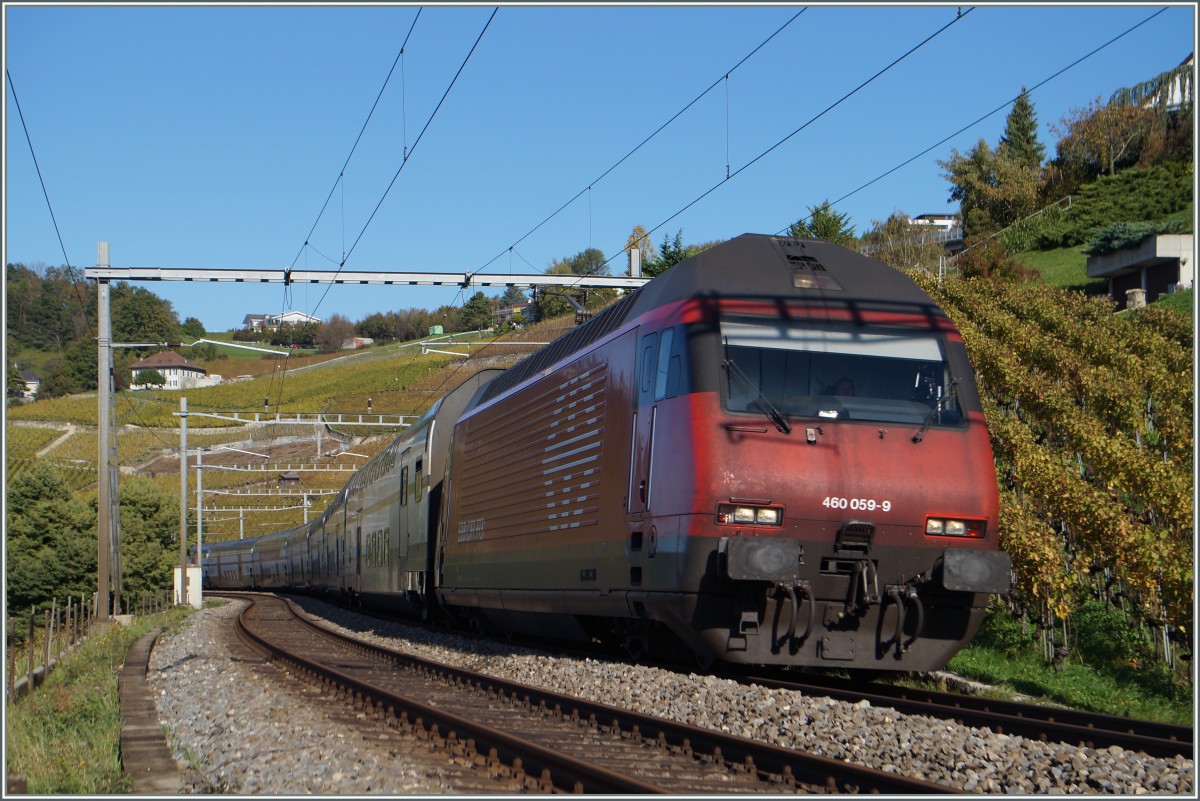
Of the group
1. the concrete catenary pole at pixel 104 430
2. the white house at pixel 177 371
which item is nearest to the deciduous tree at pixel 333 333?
the white house at pixel 177 371

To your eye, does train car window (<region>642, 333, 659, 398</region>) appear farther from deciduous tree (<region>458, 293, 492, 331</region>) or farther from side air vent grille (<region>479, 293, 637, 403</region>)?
deciduous tree (<region>458, 293, 492, 331</region>)

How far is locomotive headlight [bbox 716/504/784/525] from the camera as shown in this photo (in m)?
10.4

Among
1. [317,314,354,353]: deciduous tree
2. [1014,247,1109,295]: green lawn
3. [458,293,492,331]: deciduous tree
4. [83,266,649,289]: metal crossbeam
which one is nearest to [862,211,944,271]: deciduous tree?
[1014,247,1109,295]: green lawn

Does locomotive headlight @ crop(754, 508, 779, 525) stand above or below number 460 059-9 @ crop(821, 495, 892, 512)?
below

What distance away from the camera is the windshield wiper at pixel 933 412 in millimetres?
10962

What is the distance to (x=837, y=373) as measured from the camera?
1115cm

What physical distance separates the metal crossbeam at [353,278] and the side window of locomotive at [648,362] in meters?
10.8

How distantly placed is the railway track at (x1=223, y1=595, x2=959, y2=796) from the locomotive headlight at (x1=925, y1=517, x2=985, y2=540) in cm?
334

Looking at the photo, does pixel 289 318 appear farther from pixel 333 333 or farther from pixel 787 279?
pixel 333 333

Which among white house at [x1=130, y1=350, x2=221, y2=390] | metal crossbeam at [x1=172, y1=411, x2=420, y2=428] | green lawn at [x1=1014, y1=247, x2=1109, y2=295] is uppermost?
green lawn at [x1=1014, y1=247, x2=1109, y2=295]

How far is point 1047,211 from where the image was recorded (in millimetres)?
80438

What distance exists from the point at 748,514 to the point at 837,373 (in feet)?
5.38

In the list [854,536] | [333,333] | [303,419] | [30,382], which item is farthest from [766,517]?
[333,333]

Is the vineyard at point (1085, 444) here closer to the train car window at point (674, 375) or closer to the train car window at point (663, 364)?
the train car window at point (663, 364)
